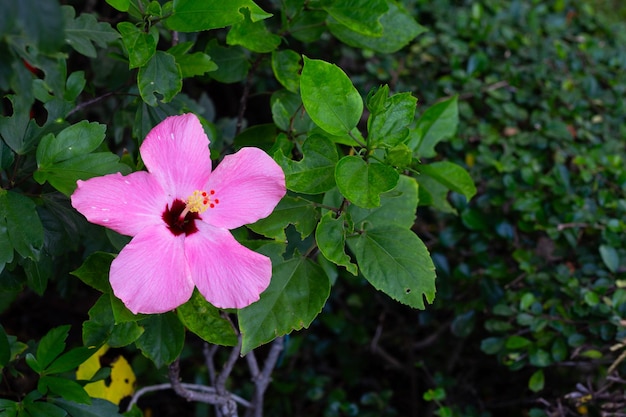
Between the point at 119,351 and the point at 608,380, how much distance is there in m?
1.38

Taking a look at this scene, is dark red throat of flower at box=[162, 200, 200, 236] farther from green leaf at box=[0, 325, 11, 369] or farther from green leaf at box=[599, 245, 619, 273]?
green leaf at box=[599, 245, 619, 273]

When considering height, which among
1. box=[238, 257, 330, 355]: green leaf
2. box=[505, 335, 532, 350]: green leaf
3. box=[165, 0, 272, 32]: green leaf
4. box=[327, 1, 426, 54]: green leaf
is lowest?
box=[505, 335, 532, 350]: green leaf

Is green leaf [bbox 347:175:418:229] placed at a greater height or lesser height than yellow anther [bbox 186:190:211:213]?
lesser

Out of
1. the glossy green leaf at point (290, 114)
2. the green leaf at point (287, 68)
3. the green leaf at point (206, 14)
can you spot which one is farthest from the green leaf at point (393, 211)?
the green leaf at point (206, 14)

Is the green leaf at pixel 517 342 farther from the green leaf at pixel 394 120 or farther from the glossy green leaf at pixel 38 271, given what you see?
the glossy green leaf at pixel 38 271

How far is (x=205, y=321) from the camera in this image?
45.6 inches

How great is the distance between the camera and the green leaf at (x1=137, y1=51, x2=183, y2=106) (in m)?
1.19

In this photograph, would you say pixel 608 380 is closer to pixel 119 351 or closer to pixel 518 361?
pixel 518 361

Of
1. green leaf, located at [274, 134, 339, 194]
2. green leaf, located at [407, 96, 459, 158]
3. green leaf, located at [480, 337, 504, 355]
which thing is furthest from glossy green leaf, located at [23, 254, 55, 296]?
green leaf, located at [480, 337, 504, 355]

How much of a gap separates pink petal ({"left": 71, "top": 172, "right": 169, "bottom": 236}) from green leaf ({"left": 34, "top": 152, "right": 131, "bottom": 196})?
8 cm

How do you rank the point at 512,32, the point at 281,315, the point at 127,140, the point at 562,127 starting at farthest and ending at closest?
the point at 512,32 < the point at 562,127 < the point at 127,140 < the point at 281,315

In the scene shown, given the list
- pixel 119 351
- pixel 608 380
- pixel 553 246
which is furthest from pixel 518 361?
pixel 119 351

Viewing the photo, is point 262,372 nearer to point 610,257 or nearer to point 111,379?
point 111,379

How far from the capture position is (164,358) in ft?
4.04
